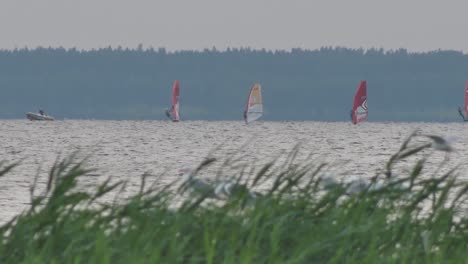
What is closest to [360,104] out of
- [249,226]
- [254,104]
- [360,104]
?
[360,104]

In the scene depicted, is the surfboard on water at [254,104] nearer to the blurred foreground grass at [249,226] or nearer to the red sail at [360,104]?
the red sail at [360,104]

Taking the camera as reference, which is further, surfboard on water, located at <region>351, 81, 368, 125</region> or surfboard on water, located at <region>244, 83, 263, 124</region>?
surfboard on water, located at <region>244, 83, 263, 124</region>

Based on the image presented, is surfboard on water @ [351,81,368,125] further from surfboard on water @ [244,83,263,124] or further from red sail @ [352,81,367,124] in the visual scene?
surfboard on water @ [244,83,263,124]

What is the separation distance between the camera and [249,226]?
937 cm

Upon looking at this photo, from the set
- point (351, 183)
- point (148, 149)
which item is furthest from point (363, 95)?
point (351, 183)

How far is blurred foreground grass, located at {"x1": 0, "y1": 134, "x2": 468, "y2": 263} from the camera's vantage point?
8.92 meters

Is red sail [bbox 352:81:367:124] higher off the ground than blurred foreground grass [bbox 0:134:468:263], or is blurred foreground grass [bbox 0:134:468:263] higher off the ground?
blurred foreground grass [bbox 0:134:468:263]

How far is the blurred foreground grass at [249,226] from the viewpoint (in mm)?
8922

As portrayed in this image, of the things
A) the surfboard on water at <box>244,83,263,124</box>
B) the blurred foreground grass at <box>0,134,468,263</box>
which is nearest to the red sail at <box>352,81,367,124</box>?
the surfboard on water at <box>244,83,263,124</box>

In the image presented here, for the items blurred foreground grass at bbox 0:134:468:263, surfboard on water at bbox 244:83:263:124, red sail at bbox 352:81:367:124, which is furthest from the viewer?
surfboard on water at bbox 244:83:263:124

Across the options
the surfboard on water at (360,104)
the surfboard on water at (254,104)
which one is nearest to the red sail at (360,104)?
the surfboard on water at (360,104)

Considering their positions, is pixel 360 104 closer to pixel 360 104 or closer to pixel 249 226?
pixel 360 104

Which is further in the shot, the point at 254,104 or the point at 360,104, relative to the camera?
the point at 254,104

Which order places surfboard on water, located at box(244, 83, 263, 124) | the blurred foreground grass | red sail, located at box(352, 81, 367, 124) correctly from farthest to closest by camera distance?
surfboard on water, located at box(244, 83, 263, 124) → red sail, located at box(352, 81, 367, 124) → the blurred foreground grass
